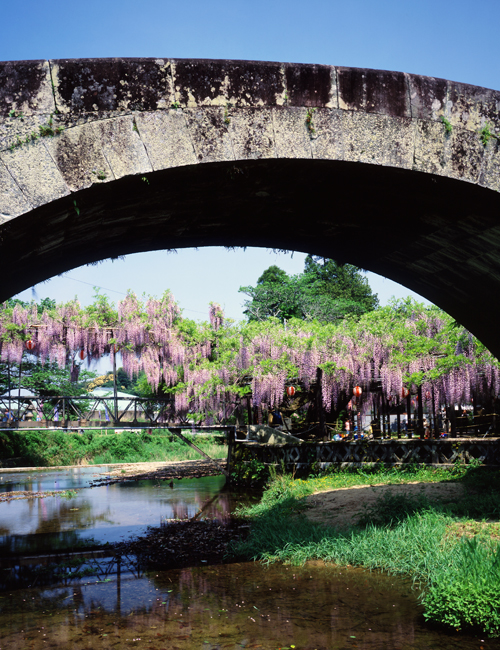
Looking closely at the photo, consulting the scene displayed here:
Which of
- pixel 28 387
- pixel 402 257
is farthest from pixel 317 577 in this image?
pixel 28 387

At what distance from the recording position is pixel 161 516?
10875 millimetres

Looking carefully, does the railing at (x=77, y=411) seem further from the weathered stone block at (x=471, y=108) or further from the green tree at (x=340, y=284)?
the green tree at (x=340, y=284)

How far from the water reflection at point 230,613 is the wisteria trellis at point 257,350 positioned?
30.5 feet

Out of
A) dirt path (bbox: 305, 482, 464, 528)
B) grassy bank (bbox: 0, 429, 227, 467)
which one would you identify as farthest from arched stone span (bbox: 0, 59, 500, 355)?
grassy bank (bbox: 0, 429, 227, 467)

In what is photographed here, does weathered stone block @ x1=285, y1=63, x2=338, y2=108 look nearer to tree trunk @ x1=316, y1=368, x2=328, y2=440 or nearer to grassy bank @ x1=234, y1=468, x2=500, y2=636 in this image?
grassy bank @ x1=234, y1=468, x2=500, y2=636

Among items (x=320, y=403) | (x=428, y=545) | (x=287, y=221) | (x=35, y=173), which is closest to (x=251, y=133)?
(x=287, y=221)

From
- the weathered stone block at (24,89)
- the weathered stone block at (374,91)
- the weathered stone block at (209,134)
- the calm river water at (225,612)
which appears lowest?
the calm river water at (225,612)

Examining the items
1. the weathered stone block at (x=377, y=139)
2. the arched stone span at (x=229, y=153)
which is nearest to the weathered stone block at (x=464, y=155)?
the arched stone span at (x=229, y=153)

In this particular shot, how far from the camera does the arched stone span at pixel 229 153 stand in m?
3.06

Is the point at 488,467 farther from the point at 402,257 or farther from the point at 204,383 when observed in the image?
the point at 204,383

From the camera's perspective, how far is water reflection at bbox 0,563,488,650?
433cm

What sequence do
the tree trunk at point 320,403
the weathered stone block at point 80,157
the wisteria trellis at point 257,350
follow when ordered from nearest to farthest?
1. the weathered stone block at point 80,157
2. the wisteria trellis at point 257,350
3. the tree trunk at point 320,403

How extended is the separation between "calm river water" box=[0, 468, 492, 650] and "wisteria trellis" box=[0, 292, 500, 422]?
9175mm

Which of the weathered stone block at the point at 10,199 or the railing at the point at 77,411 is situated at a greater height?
the weathered stone block at the point at 10,199
